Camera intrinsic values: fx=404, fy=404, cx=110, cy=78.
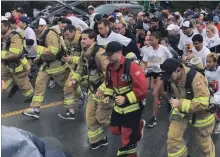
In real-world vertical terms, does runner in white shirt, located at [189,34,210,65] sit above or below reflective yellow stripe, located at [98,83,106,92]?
above

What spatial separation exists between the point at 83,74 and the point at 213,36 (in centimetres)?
423

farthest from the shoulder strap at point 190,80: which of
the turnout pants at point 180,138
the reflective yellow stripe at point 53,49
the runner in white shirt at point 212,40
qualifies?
the runner in white shirt at point 212,40

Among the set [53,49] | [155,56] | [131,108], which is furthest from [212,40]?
[131,108]

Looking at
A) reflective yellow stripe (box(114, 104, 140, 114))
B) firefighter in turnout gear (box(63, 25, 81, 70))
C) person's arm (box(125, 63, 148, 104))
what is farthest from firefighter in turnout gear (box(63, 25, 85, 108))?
person's arm (box(125, 63, 148, 104))

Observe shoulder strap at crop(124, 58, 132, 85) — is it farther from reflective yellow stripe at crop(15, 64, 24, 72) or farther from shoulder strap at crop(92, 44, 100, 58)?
reflective yellow stripe at crop(15, 64, 24, 72)

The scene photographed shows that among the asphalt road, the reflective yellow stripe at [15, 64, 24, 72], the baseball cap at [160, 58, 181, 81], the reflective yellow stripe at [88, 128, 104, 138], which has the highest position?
the baseball cap at [160, 58, 181, 81]

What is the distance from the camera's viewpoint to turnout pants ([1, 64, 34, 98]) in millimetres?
8031

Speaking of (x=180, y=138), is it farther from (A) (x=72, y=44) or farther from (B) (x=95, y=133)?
(A) (x=72, y=44)

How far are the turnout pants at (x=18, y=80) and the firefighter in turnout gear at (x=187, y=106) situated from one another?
4.09m

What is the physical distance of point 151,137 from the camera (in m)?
6.30

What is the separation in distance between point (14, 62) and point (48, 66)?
98cm

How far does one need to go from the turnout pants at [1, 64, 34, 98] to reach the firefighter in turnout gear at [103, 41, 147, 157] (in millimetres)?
3296

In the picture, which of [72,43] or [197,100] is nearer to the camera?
[197,100]

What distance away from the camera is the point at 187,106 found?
14.7 ft
